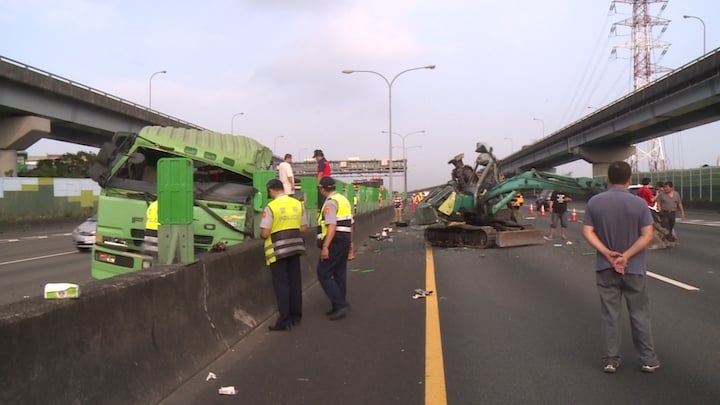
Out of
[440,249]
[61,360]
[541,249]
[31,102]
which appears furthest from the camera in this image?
[31,102]

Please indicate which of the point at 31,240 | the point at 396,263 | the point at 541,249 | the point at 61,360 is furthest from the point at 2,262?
the point at 541,249

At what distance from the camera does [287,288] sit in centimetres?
681

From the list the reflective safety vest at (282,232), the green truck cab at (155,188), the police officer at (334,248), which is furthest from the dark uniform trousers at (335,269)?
the green truck cab at (155,188)

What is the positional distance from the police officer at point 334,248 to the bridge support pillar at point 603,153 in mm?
57484

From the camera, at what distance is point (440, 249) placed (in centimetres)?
1736

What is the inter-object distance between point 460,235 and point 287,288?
12.0 m

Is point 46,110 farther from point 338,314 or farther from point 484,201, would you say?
point 338,314

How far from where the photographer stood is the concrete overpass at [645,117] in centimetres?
3312

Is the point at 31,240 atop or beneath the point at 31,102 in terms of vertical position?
beneath

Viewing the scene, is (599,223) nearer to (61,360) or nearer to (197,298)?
(197,298)

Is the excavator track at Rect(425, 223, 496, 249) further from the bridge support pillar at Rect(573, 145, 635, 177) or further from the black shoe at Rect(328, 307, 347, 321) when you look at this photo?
the bridge support pillar at Rect(573, 145, 635, 177)

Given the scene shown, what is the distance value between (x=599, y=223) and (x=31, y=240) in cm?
2313

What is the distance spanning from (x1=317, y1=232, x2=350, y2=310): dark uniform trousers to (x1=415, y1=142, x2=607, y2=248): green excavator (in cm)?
978

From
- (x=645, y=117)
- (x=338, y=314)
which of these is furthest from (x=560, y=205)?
(x=645, y=117)
